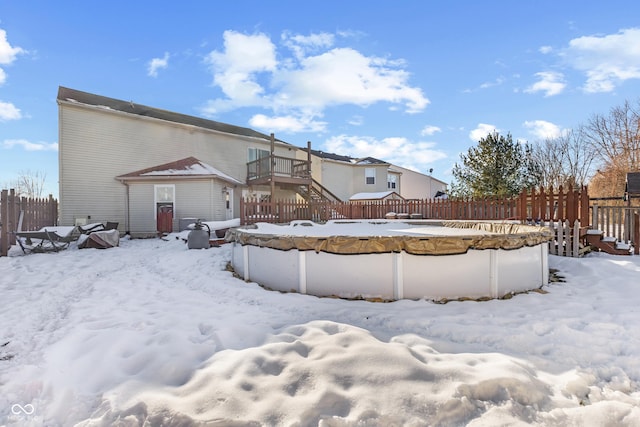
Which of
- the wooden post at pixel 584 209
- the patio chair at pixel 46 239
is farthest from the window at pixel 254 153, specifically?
the wooden post at pixel 584 209

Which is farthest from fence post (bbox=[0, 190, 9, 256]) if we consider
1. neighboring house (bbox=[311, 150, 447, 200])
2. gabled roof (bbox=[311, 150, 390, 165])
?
gabled roof (bbox=[311, 150, 390, 165])

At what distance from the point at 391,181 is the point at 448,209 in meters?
16.0

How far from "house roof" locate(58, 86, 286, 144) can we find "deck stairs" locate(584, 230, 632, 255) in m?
17.5

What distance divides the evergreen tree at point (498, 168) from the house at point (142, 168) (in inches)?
413

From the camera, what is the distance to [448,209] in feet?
50.8

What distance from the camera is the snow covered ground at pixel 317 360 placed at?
2154 millimetres

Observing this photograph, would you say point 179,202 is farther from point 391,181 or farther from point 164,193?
point 391,181

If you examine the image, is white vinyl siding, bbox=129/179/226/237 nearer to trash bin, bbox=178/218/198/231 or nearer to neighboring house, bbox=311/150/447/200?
trash bin, bbox=178/218/198/231

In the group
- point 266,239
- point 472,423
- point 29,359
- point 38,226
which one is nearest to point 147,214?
point 38,226

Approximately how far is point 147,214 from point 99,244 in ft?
14.9

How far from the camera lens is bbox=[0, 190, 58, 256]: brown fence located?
31.1 ft

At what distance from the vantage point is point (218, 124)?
21375 mm

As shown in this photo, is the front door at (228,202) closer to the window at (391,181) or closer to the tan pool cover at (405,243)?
the tan pool cover at (405,243)

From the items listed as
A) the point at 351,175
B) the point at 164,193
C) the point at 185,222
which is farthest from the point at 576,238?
the point at 351,175
